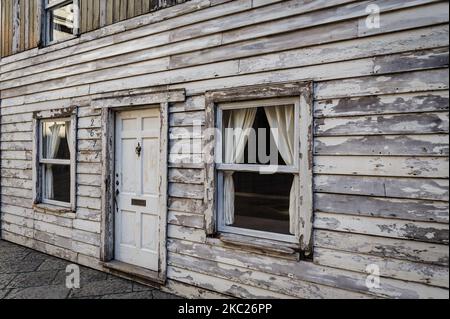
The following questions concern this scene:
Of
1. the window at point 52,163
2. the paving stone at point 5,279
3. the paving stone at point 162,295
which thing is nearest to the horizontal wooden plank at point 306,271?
the paving stone at point 162,295

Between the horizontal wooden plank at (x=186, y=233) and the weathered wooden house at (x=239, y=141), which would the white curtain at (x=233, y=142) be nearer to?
the weathered wooden house at (x=239, y=141)

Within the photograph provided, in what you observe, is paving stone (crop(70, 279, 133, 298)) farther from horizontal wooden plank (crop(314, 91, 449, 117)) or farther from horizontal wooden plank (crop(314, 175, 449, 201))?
horizontal wooden plank (crop(314, 91, 449, 117))

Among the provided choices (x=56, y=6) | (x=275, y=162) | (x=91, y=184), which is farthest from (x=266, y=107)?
(x=56, y=6)

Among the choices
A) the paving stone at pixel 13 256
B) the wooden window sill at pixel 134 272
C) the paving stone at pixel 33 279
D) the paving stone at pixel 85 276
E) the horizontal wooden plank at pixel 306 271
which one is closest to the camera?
the horizontal wooden plank at pixel 306 271

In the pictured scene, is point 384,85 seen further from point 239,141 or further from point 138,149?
point 138,149

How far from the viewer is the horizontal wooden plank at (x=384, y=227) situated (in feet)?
8.64

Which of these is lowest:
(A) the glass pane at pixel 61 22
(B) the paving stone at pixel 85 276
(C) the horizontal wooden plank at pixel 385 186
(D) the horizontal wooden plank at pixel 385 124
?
(B) the paving stone at pixel 85 276

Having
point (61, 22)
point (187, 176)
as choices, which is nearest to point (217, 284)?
point (187, 176)

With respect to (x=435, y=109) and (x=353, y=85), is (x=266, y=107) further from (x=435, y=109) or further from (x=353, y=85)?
(x=435, y=109)

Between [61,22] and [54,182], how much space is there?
263 centimetres

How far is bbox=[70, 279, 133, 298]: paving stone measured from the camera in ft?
13.3

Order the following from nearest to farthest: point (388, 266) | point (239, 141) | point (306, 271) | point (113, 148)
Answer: point (388, 266) → point (306, 271) → point (239, 141) → point (113, 148)

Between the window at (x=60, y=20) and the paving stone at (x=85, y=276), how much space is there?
11.3ft

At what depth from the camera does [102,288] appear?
4188 millimetres
